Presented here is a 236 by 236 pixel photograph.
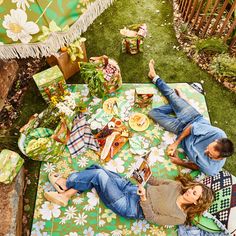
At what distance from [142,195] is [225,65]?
2.27 m

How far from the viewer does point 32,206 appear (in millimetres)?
3840

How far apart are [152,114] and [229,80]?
4.41 ft

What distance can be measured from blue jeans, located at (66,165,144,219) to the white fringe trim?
6.50 feet

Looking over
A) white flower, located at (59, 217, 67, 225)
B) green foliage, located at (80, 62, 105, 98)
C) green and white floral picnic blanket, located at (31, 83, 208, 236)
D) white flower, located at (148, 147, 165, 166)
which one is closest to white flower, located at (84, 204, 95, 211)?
green and white floral picnic blanket, located at (31, 83, 208, 236)

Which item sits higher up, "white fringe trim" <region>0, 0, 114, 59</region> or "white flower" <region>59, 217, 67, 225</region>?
"white fringe trim" <region>0, 0, 114, 59</region>

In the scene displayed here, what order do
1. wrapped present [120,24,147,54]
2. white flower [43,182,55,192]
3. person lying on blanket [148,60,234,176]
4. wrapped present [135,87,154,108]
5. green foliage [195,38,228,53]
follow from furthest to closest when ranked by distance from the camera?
green foliage [195,38,228,53] → wrapped present [120,24,147,54] → wrapped present [135,87,154,108] → white flower [43,182,55,192] → person lying on blanket [148,60,234,176]

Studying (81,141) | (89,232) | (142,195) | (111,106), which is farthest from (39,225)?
(111,106)

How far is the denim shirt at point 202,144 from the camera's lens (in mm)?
3655

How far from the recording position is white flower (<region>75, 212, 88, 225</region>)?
368cm

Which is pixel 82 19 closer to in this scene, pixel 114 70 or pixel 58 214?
pixel 114 70

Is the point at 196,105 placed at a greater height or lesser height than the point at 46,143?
lesser

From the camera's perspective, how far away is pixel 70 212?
12.3 ft

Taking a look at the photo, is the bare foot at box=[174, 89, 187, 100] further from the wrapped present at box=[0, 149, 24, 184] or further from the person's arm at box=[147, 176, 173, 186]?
the wrapped present at box=[0, 149, 24, 184]

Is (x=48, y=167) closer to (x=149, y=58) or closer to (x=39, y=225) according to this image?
(x=39, y=225)
